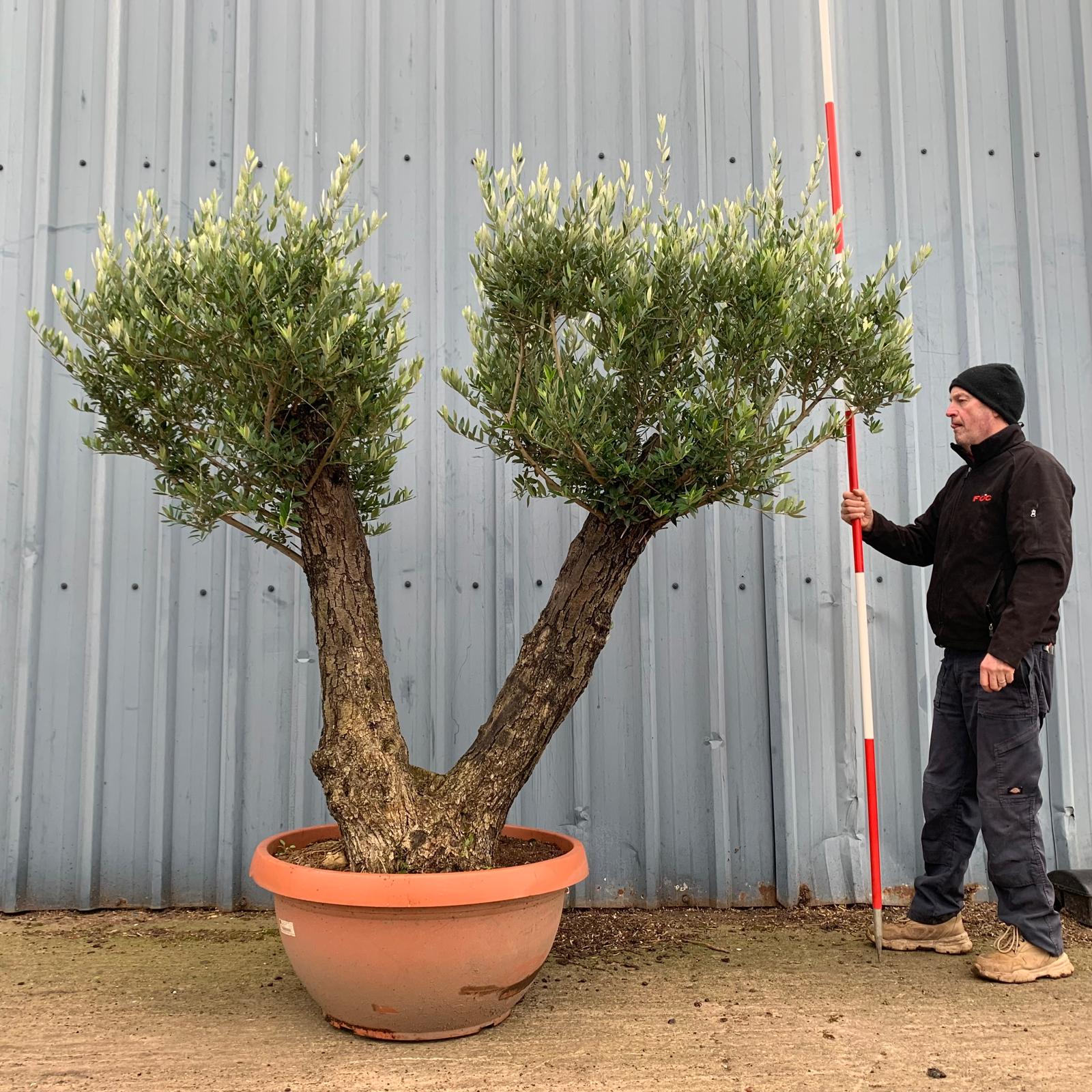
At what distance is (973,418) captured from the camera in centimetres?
306

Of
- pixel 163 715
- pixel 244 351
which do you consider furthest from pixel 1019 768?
pixel 163 715

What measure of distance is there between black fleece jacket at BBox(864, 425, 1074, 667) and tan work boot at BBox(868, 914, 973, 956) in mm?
962

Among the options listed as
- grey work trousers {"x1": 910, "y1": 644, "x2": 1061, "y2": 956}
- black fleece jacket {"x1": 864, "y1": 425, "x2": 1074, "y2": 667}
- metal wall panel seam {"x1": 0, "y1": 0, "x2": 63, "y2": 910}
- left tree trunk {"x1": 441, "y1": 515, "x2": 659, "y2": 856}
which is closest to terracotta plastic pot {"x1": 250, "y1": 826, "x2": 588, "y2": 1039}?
left tree trunk {"x1": 441, "y1": 515, "x2": 659, "y2": 856}

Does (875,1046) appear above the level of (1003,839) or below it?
below

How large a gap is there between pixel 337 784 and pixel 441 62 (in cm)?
293

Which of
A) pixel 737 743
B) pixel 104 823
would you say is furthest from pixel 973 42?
pixel 104 823

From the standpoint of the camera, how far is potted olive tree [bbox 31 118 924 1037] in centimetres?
233

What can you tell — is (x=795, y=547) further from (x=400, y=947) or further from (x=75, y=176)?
(x=75, y=176)

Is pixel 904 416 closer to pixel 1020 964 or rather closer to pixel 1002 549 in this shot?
pixel 1002 549

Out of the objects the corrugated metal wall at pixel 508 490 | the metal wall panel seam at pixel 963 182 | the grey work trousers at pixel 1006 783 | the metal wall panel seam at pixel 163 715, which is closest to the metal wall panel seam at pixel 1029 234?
the corrugated metal wall at pixel 508 490

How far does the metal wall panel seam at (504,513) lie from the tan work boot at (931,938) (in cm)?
139

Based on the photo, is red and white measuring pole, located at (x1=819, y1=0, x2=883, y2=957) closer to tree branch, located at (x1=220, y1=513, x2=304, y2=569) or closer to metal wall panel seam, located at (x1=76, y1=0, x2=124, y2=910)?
tree branch, located at (x1=220, y1=513, x2=304, y2=569)

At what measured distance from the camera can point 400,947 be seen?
2.31 metres

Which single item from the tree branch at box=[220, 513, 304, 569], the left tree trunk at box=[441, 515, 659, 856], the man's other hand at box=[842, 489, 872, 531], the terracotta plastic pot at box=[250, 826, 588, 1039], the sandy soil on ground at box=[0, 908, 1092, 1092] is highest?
the man's other hand at box=[842, 489, 872, 531]
